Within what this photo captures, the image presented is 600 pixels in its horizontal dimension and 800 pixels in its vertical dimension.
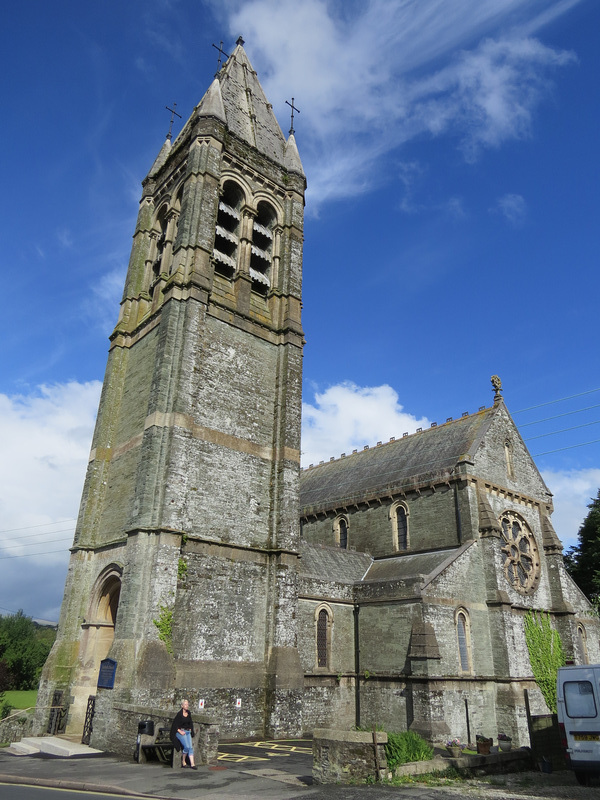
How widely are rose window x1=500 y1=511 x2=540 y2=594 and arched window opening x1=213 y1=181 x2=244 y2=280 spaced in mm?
18330

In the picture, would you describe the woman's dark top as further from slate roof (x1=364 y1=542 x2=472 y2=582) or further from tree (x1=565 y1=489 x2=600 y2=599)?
tree (x1=565 y1=489 x2=600 y2=599)

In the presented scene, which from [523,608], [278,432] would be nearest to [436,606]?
[523,608]

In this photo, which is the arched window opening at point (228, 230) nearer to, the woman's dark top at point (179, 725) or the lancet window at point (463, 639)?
the woman's dark top at point (179, 725)

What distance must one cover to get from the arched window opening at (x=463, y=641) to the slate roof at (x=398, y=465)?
268 inches

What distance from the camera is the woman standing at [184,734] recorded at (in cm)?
1268

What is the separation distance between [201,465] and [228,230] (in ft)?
39.7

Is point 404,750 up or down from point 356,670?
down

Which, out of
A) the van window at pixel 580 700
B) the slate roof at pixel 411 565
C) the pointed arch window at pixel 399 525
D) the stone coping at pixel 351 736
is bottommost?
the stone coping at pixel 351 736

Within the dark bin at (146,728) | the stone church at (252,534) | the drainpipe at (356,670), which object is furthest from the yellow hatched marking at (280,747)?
the drainpipe at (356,670)

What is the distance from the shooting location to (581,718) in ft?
40.5

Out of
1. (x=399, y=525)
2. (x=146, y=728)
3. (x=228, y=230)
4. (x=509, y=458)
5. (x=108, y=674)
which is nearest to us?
(x=146, y=728)

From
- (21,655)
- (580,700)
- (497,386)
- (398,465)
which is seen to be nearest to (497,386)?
(497,386)

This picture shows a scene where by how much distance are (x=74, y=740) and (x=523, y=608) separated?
19.9 meters

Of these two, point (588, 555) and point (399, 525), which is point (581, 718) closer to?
Result: point (399, 525)
